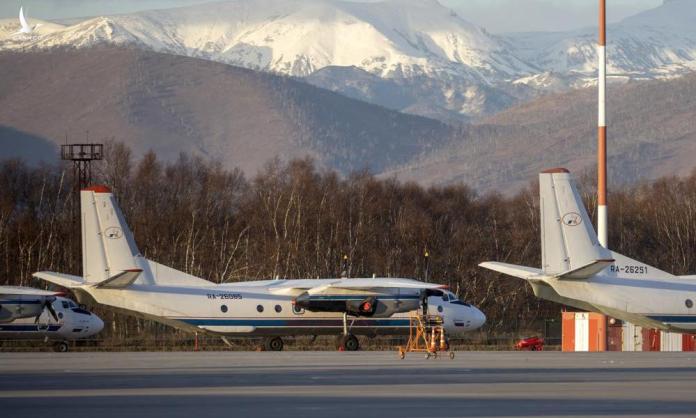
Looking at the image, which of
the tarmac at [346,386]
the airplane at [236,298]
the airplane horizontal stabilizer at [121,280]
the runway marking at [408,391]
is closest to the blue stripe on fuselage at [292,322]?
the airplane at [236,298]

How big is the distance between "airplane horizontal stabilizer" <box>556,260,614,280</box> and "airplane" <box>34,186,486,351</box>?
6.10m

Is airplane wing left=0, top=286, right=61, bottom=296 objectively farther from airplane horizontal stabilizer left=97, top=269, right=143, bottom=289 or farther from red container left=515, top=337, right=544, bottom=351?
red container left=515, top=337, right=544, bottom=351

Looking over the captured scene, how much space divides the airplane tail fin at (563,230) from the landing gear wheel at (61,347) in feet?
65.0

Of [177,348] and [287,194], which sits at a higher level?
[287,194]

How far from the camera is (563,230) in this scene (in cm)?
4550

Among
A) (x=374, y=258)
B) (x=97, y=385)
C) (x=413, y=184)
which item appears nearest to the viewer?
(x=97, y=385)

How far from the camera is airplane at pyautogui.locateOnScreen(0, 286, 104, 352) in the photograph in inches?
2037

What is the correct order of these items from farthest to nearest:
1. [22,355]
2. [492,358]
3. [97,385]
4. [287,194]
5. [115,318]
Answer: [287,194]
[115,318]
[22,355]
[492,358]
[97,385]

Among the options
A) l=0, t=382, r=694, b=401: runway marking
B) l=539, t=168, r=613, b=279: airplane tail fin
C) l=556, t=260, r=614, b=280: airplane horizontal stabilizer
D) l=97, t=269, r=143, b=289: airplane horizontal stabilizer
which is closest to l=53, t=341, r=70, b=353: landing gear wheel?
l=97, t=269, r=143, b=289: airplane horizontal stabilizer

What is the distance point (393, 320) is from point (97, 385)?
22.8 meters

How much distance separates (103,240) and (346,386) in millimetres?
21067

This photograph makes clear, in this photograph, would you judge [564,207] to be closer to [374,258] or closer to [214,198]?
[374,258]

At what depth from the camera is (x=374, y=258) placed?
85.9 metres

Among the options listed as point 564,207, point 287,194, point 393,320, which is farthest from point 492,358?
point 287,194
